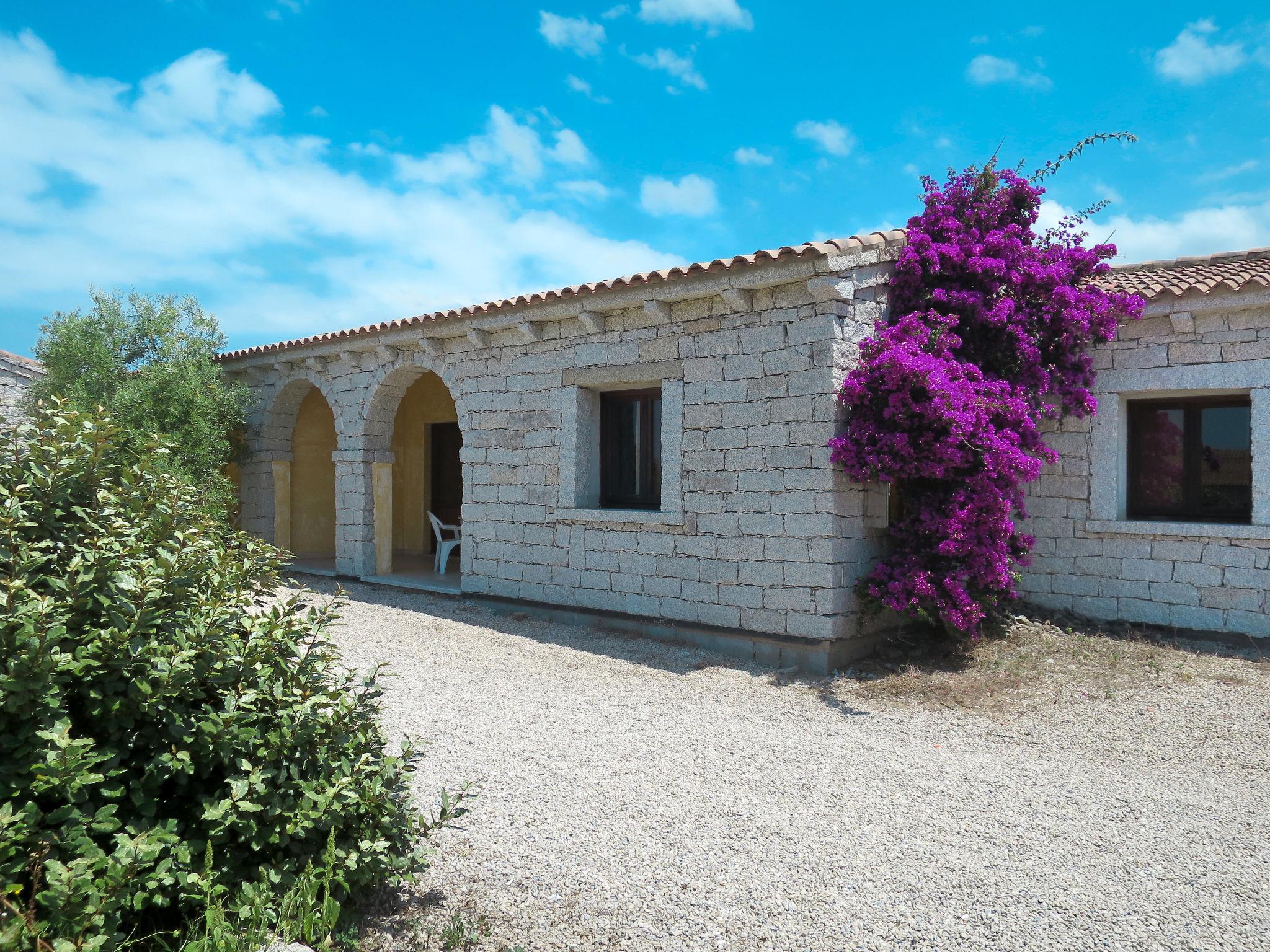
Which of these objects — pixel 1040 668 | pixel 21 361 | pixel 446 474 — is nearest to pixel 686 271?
pixel 1040 668

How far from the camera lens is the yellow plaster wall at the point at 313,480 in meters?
12.1

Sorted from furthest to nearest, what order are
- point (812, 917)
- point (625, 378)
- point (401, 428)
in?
point (401, 428)
point (625, 378)
point (812, 917)

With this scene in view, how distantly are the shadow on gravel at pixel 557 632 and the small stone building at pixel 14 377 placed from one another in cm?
643

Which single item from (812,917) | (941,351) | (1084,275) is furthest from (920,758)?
(1084,275)

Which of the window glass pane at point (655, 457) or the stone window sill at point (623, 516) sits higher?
the window glass pane at point (655, 457)

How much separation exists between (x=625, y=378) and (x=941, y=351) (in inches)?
106

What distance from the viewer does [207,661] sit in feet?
7.84

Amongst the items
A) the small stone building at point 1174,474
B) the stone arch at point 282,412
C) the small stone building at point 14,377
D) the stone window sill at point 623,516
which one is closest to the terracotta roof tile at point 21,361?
the small stone building at point 14,377

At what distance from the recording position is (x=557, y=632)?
7488 mm

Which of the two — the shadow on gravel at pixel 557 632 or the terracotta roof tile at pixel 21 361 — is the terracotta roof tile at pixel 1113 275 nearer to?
the shadow on gravel at pixel 557 632

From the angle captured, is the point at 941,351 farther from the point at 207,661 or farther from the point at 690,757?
the point at 207,661

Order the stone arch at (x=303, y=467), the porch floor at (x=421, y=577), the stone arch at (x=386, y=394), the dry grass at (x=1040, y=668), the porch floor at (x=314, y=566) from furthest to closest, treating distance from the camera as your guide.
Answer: the stone arch at (x=303, y=467), the porch floor at (x=314, y=566), the stone arch at (x=386, y=394), the porch floor at (x=421, y=577), the dry grass at (x=1040, y=668)

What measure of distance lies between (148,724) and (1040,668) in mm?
5804

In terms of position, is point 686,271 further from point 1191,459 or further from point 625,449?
point 1191,459
